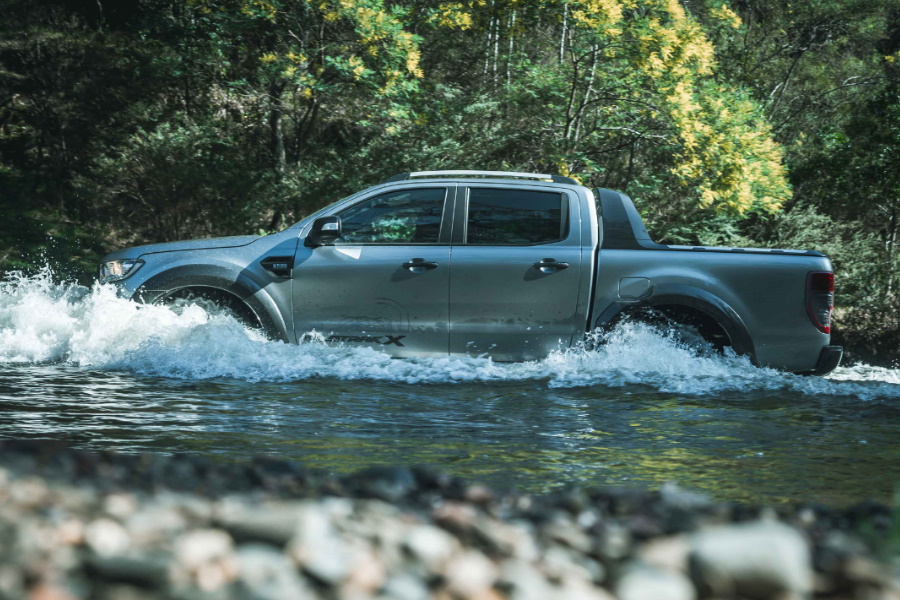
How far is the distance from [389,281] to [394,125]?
6401 mm

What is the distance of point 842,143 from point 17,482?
15.0 m

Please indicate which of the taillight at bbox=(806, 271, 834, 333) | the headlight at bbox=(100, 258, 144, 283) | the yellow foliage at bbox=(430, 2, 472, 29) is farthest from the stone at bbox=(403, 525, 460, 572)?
the yellow foliage at bbox=(430, 2, 472, 29)

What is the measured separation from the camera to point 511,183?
752 centimetres

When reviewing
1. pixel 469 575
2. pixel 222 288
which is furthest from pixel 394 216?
pixel 469 575

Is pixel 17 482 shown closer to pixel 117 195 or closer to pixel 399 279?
pixel 399 279

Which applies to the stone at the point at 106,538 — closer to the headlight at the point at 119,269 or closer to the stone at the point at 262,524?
the stone at the point at 262,524

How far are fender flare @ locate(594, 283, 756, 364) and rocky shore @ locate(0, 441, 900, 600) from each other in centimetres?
389

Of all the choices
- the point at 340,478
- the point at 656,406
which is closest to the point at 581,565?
the point at 340,478

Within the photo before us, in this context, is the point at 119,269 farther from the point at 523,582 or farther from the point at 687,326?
the point at 523,582

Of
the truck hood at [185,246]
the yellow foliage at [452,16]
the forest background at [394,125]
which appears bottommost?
the truck hood at [185,246]

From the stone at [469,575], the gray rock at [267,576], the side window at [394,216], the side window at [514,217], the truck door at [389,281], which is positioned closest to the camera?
the gray rock at [267,576]

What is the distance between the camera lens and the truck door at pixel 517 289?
7230 millimetres

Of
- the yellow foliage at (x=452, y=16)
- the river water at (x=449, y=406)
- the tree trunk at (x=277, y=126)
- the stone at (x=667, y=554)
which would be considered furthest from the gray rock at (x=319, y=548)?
the tree trunk at (x=277, y=126)

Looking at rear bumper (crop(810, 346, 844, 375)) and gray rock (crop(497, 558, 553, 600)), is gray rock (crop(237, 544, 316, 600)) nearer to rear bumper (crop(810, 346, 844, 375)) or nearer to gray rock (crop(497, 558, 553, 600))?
gray rock (crop(497, 558, 553, 600))
